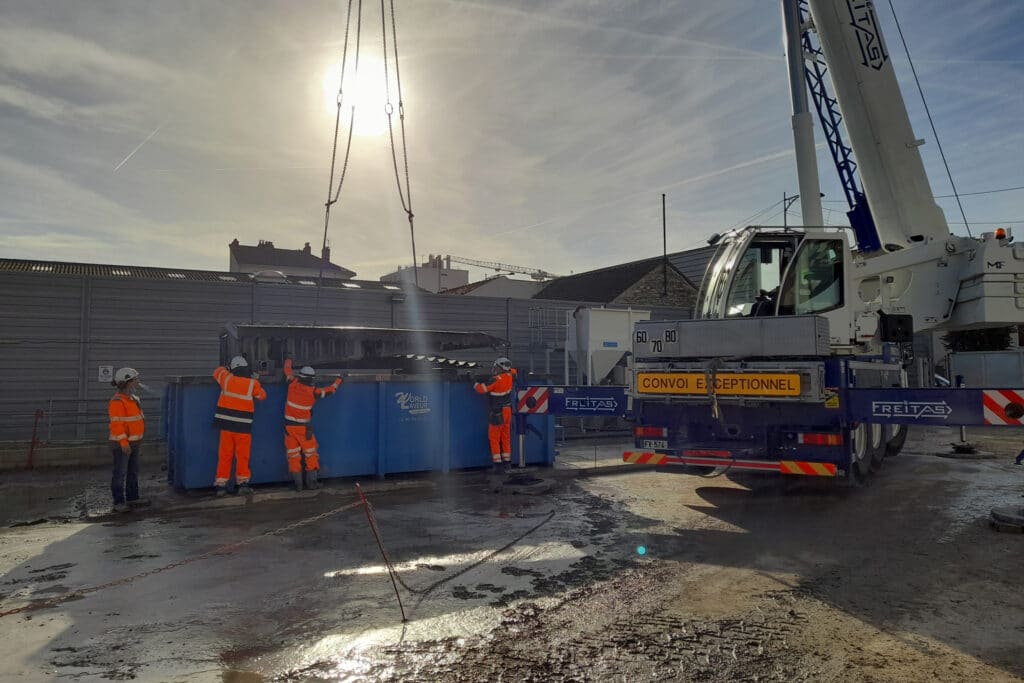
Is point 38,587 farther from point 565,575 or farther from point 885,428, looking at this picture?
point 885,428

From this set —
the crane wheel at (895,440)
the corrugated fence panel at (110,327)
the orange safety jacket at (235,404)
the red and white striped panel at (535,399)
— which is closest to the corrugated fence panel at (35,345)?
the corrugated fence panel at (110,327)

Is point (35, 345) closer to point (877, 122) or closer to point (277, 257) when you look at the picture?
point (877, 122)

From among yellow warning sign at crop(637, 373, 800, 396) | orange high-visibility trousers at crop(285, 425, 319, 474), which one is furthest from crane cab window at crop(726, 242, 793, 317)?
orange high-visibility trousers at crop(285, 425, 319, 474)

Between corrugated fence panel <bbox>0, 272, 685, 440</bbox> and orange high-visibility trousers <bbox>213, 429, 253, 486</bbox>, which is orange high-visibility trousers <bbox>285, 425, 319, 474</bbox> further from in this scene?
corrugated fence panel <bbox>0, 272, 685, 440</bbox>

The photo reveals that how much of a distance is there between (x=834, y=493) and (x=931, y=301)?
10.4 ft

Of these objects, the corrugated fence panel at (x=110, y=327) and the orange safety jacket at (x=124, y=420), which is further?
the corrugated fence panel at (x=110, y=327)

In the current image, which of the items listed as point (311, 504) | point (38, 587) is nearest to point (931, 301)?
point (311, 504)

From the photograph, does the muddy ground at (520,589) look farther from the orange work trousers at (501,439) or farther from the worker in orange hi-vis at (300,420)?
the orange work trousers at (501,439)

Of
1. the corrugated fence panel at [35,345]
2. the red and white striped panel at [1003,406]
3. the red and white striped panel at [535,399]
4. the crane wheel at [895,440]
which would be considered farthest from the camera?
the corrugated fence panel at [35,345]

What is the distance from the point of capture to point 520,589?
16.3 ft

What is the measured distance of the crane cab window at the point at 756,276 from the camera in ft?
28.0

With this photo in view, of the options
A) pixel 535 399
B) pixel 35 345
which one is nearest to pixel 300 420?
pixel 535 399

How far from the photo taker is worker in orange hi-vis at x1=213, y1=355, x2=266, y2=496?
8.27m

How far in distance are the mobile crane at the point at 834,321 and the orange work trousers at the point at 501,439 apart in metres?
2.26
